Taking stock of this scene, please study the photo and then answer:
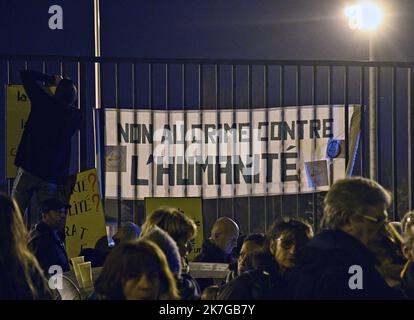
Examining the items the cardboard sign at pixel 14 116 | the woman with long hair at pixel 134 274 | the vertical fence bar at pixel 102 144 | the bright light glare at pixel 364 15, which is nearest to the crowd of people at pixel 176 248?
the woman with long hair at pixel 134 274

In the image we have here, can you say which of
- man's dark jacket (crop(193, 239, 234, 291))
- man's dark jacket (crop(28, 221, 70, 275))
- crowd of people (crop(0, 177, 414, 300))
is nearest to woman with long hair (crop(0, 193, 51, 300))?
crowd of people (crop(0, 177, 414, 300))

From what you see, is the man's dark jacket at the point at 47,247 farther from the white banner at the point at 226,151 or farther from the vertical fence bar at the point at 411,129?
the vertical fence bar at the point at 411,129

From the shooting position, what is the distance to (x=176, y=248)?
5355 mm

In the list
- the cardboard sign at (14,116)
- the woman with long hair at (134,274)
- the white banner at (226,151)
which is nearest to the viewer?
the woman with long hair at (134,274)

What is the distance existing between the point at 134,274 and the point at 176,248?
0.76 meters

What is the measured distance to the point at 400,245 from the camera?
6223 millimetres

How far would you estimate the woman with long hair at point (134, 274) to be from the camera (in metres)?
4.62

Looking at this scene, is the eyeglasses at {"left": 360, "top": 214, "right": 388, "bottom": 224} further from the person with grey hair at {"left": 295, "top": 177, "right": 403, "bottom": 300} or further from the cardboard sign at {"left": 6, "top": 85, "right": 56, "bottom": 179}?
the cardboard sign at {"left": 6, "top": 85, "right": 56, "bottom": 179}

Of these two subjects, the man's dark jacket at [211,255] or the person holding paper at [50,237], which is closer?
the person holding paper at [50,237]

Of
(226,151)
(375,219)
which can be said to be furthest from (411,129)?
(375,219)

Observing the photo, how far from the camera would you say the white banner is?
8.13 m

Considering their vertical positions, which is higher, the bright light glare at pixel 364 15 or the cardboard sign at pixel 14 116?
the bright light glare at pixel 364 15

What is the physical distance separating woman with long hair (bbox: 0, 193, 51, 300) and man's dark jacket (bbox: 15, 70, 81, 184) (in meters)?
2.64

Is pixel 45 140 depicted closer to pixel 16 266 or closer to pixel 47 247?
pixel 47 247
